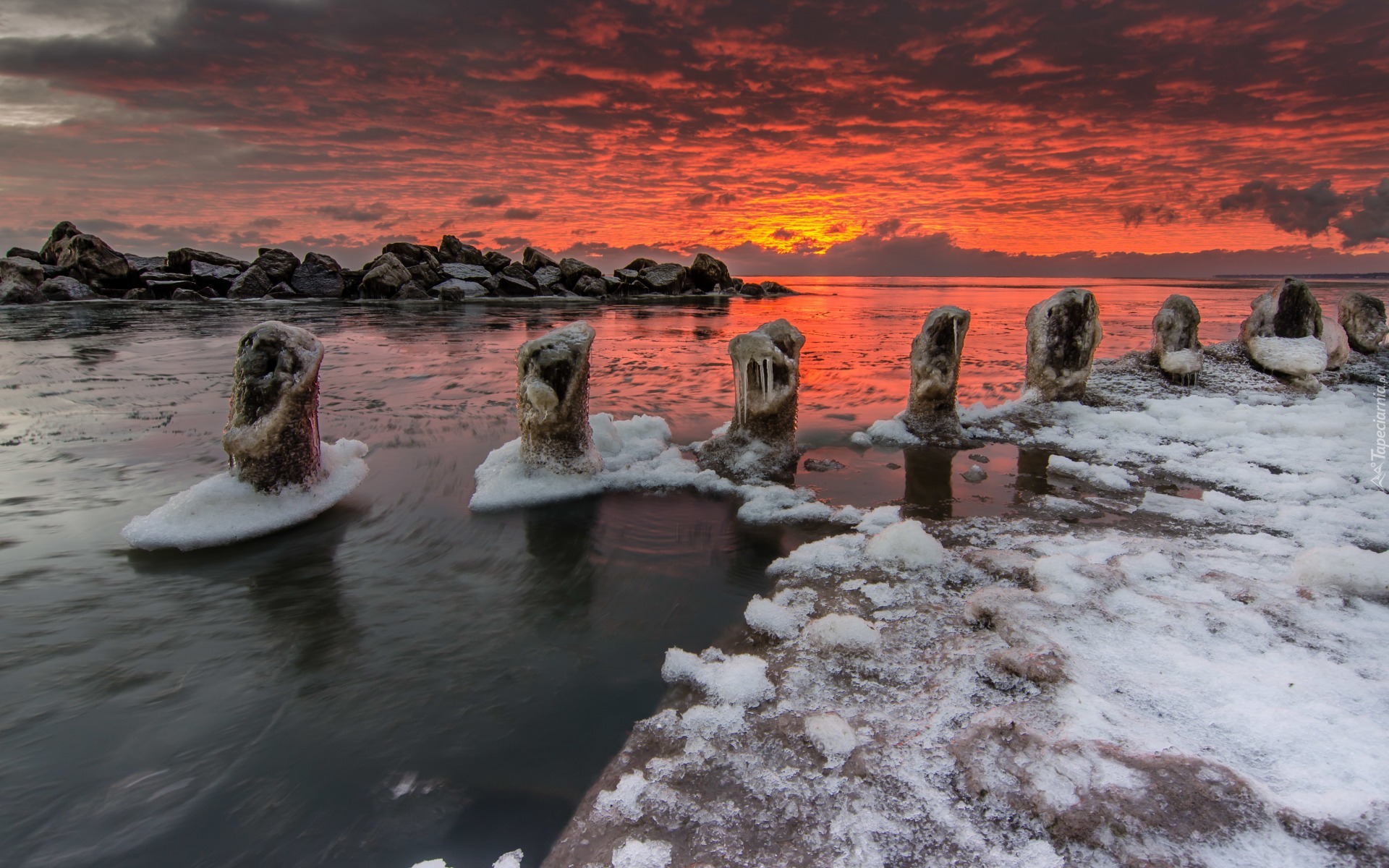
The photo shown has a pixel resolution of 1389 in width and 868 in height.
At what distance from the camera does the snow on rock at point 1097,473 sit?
5164 millimetres

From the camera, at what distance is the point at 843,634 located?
2912 mm

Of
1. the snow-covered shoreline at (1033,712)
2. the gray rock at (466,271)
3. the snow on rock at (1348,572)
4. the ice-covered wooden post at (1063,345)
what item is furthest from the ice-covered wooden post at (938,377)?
the gray rock at (466,271)

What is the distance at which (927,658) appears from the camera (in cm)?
275

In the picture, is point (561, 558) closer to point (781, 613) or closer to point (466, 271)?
point (781, 613)

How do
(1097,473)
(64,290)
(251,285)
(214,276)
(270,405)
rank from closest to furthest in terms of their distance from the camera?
(270,405)
(1097,473)
(64,290)
(251,285)
(214,276)

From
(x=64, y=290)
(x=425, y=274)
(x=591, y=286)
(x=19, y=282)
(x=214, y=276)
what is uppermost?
(x=425, y=274)

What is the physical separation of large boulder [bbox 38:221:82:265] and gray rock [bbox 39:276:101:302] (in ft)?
9.75

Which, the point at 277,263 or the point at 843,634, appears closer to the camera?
the point at 843,634

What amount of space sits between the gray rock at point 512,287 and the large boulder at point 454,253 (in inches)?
146

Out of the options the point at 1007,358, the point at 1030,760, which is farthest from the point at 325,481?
the point at 1007,358

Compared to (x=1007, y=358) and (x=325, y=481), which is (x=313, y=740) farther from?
(x=1007, y=358)

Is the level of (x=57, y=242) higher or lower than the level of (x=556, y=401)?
higher

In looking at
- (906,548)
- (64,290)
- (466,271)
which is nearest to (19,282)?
(64,290)

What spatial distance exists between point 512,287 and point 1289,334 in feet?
110
